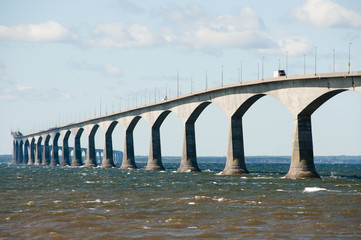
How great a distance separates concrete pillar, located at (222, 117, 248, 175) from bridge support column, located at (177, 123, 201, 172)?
37.4 feet

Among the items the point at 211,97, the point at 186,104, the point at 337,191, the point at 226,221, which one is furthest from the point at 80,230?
the point at 186,104

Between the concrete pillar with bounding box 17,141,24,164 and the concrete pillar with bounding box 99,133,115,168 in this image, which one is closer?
the concrete pillar with bounding box 99,133,115,168

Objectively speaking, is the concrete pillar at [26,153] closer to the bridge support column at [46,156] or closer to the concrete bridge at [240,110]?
the bridge support column at [46,156]

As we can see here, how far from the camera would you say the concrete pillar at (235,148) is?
209 ft

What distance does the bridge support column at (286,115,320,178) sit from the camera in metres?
52.8

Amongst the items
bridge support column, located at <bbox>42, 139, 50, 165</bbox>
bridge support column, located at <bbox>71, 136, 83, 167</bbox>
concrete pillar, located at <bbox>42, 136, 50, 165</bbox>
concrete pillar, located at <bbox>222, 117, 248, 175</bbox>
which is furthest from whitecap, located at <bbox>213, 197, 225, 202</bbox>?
bridge support column, located at <bbox>42, 139, 50, 165</bbox>

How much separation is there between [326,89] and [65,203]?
Answer: 88.1 ft

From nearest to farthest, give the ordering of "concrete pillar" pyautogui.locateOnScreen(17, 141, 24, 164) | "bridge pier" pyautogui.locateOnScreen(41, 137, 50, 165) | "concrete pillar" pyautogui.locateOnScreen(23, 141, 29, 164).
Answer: "bridge pier" pyautogui.locateOnScreen(41, 137, 50, 165)
"concrete pillar" pyautogui.locateOnScreen(23, 141, 29, 164)
"concrete pillar" pyautogui.locateOnScreen(17, 141, 24, 164)

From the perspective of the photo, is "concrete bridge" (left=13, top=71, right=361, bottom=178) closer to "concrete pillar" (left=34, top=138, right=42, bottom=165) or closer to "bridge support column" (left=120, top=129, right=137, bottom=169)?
"bridge support column" (left=120, top=129, right=137, bottom=169)

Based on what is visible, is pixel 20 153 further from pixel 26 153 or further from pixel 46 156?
pixel 46 156

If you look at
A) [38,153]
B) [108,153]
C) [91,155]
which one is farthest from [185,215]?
[38,153]

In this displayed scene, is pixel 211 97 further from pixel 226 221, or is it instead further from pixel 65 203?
pixel 226 221

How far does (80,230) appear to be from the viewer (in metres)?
23.2

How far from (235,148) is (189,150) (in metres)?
→ 12.4
